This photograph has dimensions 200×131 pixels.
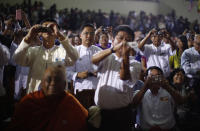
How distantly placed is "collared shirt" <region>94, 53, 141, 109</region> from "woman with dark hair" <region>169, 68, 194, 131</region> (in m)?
1.10

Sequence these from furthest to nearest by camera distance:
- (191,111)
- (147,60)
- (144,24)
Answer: (144,24), (147,60), (191,111)

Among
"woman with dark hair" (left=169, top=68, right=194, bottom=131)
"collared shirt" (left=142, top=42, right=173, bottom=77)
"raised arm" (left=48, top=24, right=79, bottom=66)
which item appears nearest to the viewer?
"raised arm" (left=48, top=24, right=79, bottom=66)

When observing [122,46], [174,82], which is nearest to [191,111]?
[174,82]

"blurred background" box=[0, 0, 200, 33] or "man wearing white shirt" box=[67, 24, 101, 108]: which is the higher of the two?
"blurred background" box=[0, 0, 200, 33]

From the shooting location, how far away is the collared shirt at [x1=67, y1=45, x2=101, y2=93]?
3137mm

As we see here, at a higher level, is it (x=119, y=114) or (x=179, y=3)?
(x=179, y=3)

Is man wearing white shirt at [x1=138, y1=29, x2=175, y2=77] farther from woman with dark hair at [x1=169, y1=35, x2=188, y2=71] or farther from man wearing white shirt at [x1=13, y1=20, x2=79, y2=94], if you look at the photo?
man wearing white shirt at [x1=13, y1=20, x2=79, y2=94]

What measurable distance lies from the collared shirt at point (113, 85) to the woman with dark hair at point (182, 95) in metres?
1.10

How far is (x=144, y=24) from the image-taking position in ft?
45.9

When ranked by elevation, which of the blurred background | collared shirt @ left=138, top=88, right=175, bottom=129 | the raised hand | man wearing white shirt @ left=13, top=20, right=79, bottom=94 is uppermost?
the blurred background

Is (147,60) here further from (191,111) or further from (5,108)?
(5,108)

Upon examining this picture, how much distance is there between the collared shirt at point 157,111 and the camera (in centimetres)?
293

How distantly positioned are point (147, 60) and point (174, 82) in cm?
101

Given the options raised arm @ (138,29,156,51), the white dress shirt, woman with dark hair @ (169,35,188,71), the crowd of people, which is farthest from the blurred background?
the crowd of people
